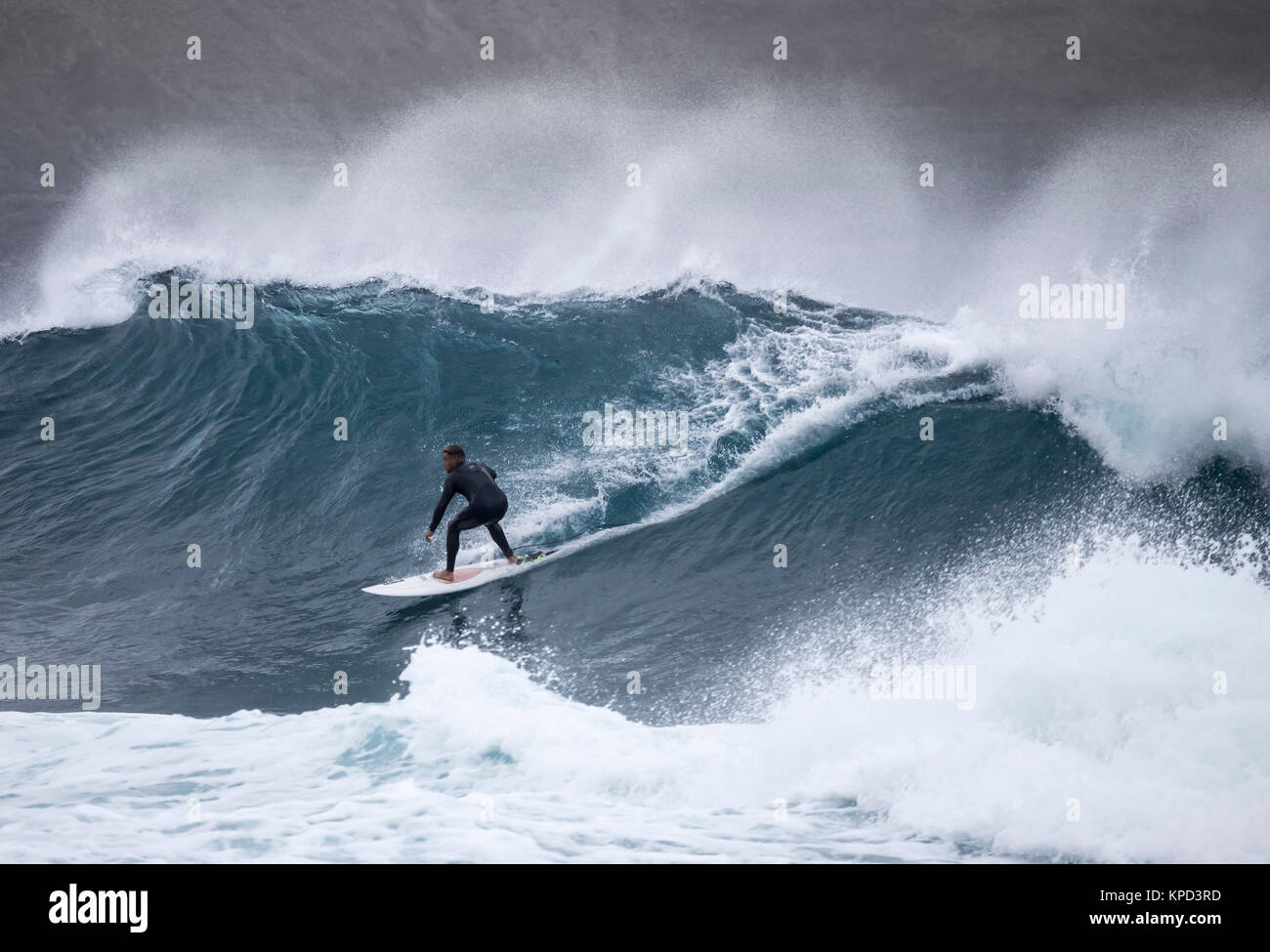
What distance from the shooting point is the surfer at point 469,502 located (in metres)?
9.23

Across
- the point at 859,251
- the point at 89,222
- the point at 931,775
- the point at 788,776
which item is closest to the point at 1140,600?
the point at 931,775

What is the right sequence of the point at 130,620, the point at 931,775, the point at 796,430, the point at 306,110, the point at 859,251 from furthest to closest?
1. the point at 306,110
2. the point at 859,251
3. the point at 796,430
4. the point at 130,620
5. the point at 931,775

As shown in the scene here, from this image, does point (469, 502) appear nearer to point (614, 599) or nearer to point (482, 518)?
point (482, 518)

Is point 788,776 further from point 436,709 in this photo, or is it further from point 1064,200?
point 1064,200

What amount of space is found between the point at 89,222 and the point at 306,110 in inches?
146

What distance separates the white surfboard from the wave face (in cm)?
20

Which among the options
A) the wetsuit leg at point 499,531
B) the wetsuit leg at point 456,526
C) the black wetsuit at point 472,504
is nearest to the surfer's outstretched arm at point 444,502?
the black wetsuit at point 472,504

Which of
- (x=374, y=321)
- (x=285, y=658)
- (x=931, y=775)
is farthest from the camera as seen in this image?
(x=374, y=321)

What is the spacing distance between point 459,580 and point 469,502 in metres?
0.65

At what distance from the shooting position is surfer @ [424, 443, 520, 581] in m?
9.23

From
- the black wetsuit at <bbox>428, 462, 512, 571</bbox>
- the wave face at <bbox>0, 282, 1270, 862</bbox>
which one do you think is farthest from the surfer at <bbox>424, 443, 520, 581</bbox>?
the wave face at <bbox>0, 282, 1270, 862</bbox>

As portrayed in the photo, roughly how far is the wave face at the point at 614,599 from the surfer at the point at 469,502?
477mm

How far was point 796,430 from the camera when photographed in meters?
10.6

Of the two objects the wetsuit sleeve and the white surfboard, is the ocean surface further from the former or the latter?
the wetsuit sleeve
